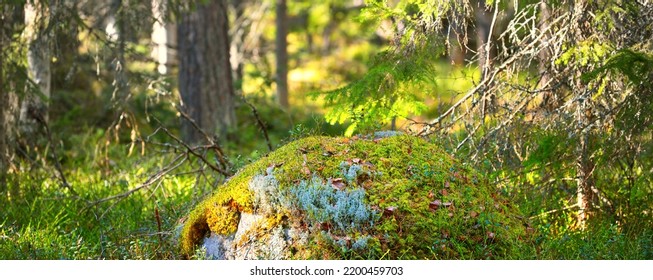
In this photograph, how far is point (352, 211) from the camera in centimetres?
536

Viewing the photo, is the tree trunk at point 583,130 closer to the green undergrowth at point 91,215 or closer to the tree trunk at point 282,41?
the green undergrowth at point 91,215

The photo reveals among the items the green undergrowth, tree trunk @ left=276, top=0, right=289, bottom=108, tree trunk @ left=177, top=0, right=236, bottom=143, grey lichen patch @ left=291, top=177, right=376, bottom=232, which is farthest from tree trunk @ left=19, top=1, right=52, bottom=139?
tree trunk @ left=276, top=0, right=289, bottom=108

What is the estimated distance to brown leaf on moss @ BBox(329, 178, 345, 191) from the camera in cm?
550

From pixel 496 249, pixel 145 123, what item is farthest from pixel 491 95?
pixel 145 123

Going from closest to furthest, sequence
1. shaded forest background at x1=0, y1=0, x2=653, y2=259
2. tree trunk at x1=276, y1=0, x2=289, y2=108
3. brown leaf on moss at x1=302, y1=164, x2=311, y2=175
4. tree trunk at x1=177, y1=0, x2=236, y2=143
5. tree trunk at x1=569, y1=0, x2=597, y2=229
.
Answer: brown leaf on moss at x1=302, y1=164, x2=311, y2=175 → shaded forest background at x1=0, y1=0, x2=653, y2=259 → tree trunk at x1=569, y1=0, x2=597, y2=229 → tree trunk at x1=177, y1=0, x2=236, y2=143 → tree trunk at x1=276, y1=0, x2=289, y2=108

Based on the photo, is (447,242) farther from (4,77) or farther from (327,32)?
(327,32)

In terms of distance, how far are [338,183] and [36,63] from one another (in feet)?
19.2

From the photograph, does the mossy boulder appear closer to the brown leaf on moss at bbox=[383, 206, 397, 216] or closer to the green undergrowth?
the brown leaf on moss at bbox=[383, 206, 397, 216]

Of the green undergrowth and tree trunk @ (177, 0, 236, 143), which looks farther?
tree trunk @ (177, 0, 236, 143)

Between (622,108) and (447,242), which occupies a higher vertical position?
(622,108)

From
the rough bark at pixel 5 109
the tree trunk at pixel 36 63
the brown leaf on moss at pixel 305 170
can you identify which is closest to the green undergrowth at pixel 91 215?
the rough bark at pixel 5 109

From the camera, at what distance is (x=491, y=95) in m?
6.79

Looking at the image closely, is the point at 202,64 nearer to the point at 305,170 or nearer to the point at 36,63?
the point at 36,63

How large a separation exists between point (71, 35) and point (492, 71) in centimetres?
476
